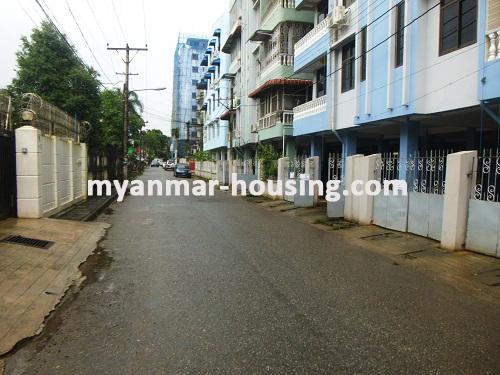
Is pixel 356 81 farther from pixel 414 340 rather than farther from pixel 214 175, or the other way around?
pixel 214 175

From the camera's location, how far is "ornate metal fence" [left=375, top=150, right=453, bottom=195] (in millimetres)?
10203

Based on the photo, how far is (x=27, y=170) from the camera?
1116 cm

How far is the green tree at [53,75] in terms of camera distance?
99.9ft

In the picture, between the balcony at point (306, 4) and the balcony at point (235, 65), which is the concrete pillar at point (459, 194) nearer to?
the balcony at point (306, 4)

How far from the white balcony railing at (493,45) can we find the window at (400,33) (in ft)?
11.0

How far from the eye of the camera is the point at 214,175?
144 feet

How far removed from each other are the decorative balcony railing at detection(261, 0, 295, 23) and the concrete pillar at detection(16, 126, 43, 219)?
627 inches

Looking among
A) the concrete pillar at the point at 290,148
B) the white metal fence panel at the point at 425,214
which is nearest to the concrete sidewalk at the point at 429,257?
the white metal fence panel at the point at 425,214

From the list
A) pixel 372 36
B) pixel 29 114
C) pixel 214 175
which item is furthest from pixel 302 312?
pixel 214 175

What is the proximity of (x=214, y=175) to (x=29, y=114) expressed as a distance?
107 feet

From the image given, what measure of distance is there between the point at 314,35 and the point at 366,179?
9109 mm

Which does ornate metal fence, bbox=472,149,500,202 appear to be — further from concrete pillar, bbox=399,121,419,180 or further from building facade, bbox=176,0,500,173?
concrete pillar, bbox=399,121,419,180

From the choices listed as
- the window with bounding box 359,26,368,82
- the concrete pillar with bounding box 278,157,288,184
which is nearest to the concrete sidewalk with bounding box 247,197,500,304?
the window with bounding box 359,26,368,82

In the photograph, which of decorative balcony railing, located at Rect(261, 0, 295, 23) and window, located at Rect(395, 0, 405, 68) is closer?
window, located at Rect(395, 0, 405, 68)
